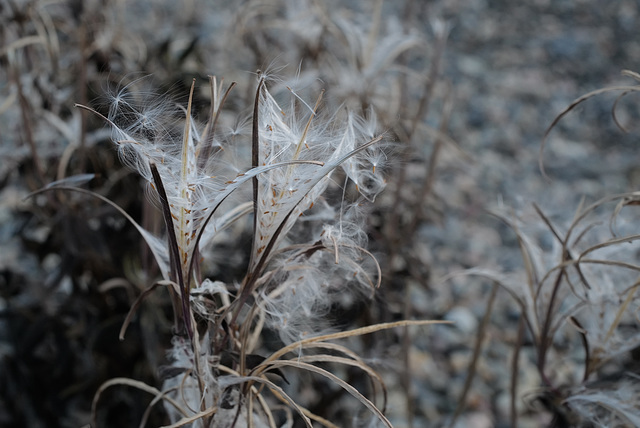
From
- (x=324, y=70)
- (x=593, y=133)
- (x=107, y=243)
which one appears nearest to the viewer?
(x=107, y=243)

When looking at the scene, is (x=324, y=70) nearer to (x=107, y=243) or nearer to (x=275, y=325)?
(x=107, y=243)

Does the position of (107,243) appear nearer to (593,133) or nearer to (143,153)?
(143,153)

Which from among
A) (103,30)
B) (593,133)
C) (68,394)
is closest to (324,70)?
(103,30)

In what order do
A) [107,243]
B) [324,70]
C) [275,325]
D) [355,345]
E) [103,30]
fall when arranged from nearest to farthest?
[275,325], [107,243], [103,30], [324,70], [355,345]

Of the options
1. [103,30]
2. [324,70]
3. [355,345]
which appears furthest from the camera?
[355,345]

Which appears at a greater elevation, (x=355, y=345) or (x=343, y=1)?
(x=343, y=1)

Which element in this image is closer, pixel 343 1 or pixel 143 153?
pixel 143 153

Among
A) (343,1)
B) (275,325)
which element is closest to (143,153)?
(275,325)

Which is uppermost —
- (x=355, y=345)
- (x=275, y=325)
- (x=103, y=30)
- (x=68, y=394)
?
(x=103, y=30)

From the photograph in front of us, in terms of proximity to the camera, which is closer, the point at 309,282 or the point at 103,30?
the point at 309,282
